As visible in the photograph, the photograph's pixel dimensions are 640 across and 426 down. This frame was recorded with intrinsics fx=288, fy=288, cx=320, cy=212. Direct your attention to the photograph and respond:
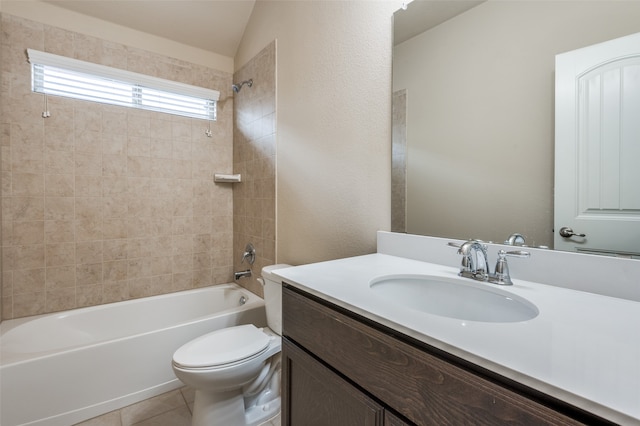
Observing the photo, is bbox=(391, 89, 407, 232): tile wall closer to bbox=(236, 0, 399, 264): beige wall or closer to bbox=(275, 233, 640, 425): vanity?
bbox=(236, 0, 399, 264): beige wall

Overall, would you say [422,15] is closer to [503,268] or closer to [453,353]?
[503,268]

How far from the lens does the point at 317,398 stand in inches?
32.1

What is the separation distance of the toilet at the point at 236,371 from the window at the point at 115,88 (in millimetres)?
1730

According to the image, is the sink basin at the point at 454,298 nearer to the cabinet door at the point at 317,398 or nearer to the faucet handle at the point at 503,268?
the faucet handle at the point at 503,268

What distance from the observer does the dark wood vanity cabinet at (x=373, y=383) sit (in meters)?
0.45

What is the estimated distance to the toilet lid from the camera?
4.28 feet

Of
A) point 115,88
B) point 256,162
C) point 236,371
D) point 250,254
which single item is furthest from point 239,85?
point 236,371

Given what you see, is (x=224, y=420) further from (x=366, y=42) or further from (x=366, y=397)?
(x=366, y=42)

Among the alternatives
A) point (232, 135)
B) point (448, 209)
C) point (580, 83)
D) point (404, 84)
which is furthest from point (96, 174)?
point (580, 83)

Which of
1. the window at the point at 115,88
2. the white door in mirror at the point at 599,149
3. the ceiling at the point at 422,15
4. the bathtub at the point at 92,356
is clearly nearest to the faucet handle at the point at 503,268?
the white door in mirror at the point at 599,149

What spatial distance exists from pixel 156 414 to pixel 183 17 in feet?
9.08

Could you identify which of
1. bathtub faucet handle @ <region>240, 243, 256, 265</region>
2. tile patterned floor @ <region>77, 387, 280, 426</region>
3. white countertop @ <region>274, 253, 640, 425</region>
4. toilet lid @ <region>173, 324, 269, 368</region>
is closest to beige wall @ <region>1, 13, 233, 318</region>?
bathtub faucet handle @ <region>240, 243, 256, 265</region>

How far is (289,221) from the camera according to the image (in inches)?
77.4

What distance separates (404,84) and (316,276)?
93 centimetres
